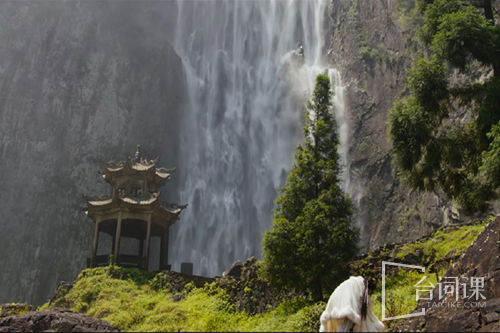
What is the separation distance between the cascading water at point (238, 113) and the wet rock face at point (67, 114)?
2.08 metres

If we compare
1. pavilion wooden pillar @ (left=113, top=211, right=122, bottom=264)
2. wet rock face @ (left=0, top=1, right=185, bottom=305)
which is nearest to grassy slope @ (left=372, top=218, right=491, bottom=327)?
pavilion wooden pillar @ (left=113, top=211, right=122, bottom=264)

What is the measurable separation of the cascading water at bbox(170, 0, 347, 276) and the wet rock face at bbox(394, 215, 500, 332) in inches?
969

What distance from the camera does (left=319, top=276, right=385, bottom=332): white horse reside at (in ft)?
18.6

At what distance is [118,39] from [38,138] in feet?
38.9

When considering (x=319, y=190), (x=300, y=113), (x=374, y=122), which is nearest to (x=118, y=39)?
(x=300, y=113)

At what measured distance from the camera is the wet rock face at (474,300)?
8.02 meters

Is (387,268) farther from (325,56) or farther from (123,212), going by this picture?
(325,56)

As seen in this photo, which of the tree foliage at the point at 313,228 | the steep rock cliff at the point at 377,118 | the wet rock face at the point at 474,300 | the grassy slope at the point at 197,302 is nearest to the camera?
the wet rock face at the point at 474,300

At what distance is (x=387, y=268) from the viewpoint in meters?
14.4

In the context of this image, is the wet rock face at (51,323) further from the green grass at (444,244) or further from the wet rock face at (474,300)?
the green grass at (444,244)

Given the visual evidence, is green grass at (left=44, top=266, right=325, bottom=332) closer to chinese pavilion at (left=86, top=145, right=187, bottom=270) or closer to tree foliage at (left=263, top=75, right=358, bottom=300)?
tree foliage at (left=263, top=75, right=358, bottom=300)

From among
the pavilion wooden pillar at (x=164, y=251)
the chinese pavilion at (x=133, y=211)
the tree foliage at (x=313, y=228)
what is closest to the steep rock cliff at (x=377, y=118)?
the tree foliage at (x=313, y=228)

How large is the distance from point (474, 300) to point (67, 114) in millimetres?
39438

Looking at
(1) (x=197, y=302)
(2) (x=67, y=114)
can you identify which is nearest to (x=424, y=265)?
(1) (x=197, y=302)
